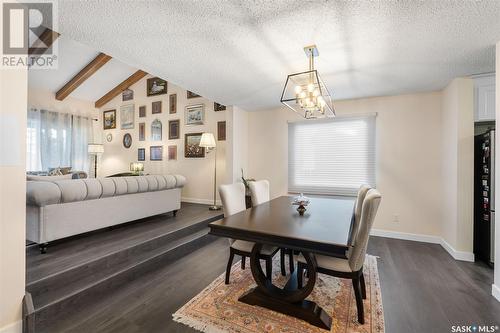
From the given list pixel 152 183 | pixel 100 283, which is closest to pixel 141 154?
pixel 152 183

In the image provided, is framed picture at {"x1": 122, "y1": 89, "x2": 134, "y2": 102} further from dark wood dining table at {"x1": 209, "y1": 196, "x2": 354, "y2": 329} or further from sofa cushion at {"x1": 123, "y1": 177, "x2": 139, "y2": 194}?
dark wood dining table at {"x1": 209, "y1": 196, "x2": 354, "y2": 329}

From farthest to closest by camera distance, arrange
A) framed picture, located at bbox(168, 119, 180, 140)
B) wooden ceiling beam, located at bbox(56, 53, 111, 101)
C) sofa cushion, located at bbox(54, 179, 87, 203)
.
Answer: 1. framed picture, located at bbox(168, 119, 180, 140)
2. wooden ceiling beam, located at bbox(56, 53, 111, 101)
3. sofa cushion, located at bbox(54, 179, 87, 203)

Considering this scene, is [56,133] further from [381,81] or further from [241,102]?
[381,81]

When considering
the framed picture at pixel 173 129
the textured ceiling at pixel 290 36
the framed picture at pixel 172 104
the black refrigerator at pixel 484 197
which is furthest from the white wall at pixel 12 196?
the black refrigerator at pixel 484 197

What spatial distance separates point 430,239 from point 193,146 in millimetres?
4814

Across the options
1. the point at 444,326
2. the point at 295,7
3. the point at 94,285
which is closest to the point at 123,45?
the point at 295,7

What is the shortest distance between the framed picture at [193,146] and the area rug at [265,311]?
135 inches

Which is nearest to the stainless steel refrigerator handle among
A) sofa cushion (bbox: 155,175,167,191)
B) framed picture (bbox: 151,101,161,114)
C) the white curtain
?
sofa cushion (bbox: 155,175,167,191)

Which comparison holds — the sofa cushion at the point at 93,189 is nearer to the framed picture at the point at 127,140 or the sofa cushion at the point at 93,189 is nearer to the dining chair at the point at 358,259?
the dining chair at the point at 358,259

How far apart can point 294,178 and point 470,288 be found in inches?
108

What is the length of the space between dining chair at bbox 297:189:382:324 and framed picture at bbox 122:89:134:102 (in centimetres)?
645

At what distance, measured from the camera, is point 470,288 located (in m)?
2.22

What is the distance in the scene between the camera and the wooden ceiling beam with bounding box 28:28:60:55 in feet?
13.5

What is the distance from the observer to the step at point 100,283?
170 centimetres
